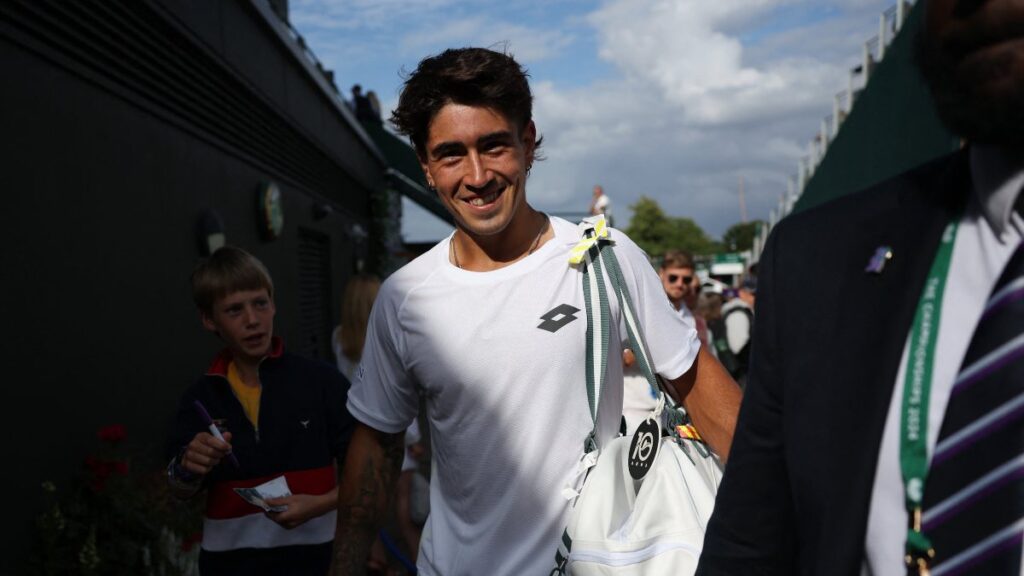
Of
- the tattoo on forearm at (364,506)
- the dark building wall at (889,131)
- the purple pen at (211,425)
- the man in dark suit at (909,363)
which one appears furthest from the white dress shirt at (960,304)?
the dark building wall at (889,131)

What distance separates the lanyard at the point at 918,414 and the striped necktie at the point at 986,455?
0.01 m

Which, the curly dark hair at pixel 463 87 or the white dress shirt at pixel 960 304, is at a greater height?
the curly dark hair at pixel 463 87

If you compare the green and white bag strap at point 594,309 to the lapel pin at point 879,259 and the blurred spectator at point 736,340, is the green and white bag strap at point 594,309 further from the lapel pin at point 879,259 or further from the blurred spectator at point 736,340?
the blurred spectator at point 736,340

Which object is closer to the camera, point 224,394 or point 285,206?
point 224,394

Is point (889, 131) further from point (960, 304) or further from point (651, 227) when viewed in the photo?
point (651, 227)

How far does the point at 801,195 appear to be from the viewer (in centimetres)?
2883

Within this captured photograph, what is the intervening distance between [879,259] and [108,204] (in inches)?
219

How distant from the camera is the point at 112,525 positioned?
4633 millimetres

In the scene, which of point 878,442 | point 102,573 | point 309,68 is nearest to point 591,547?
point 878,442

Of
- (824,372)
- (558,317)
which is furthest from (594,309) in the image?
(824,372)

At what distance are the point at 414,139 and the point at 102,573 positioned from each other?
3.11 metres

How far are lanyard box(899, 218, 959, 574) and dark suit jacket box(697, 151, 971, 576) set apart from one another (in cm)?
2

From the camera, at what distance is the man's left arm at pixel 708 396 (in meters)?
2.40

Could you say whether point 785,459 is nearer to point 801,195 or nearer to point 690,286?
point 690,286
